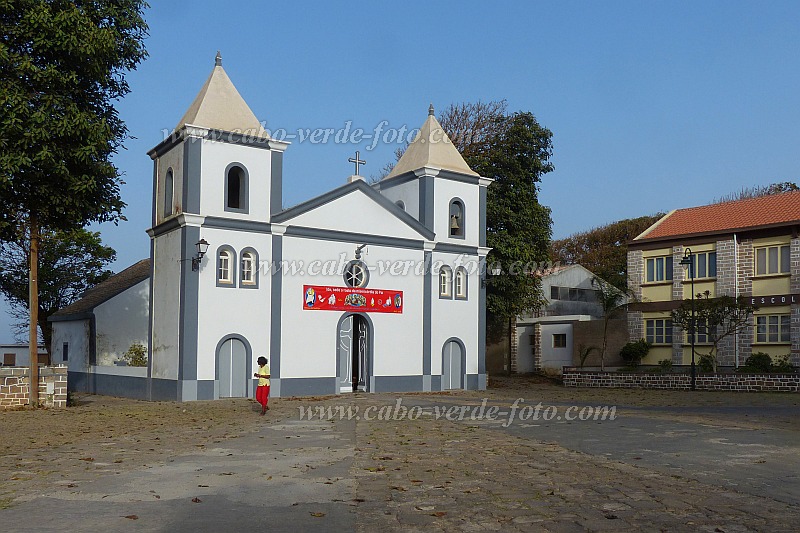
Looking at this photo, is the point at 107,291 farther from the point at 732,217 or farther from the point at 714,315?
the point at 732,217

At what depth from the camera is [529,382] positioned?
3509 centimetres

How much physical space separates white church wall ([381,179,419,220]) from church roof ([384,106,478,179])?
48 cm

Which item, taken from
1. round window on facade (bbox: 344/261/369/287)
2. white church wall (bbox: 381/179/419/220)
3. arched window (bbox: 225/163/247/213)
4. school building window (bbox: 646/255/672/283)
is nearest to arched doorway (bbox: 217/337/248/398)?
arched window (bbox: 225/163/247/213)

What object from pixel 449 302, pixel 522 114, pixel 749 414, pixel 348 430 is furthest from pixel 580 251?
pixel 348 430

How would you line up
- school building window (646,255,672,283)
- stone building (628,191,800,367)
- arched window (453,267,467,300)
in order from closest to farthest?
arched window (453,267,467,300)
stone building (628,191,800,367)
school building window (646,255,672,283)

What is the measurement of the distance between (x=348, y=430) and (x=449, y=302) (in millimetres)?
13283

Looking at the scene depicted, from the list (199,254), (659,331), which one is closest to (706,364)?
(659,331)

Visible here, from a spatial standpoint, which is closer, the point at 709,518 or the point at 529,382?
the point at 709,518

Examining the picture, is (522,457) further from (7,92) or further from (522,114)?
(522,114)

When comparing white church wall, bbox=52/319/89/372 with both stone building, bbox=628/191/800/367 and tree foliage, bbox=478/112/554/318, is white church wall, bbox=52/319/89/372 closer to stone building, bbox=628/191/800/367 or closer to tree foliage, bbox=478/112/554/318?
tree foliage, bbox=478/112/554/318

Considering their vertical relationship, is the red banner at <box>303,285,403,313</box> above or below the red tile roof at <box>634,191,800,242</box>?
below

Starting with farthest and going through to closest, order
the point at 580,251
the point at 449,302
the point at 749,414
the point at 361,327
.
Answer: the point at 580,251 < the point at 449,302 < the point at 361,327 < the point at 749,414

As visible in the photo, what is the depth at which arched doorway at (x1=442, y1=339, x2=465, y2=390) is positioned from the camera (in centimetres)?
2758

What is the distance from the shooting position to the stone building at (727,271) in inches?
1210
